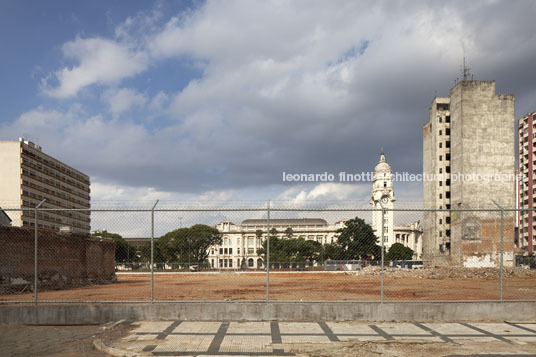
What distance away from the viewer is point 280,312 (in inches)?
482

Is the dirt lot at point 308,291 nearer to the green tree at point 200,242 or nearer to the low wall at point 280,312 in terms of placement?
the green tree at point 200,242

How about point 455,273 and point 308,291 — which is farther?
point 455,273

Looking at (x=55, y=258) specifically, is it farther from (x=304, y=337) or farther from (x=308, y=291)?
(x=304, y=337)

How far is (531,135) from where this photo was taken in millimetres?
104688

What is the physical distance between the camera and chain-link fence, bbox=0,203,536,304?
2088 centimetres

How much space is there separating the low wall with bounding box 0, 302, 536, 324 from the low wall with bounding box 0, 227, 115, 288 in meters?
11.1

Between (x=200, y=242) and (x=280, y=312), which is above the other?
(x=280, y=312)

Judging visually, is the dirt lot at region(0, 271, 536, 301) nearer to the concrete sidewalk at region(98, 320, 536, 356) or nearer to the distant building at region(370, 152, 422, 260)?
the concrete sidewalk at region(98, 320, 536, 356)

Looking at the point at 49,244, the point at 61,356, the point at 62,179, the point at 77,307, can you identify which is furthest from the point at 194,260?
the point at 62,179

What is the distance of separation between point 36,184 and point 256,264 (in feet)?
206

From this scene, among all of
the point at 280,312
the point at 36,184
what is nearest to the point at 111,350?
the point at 280,312

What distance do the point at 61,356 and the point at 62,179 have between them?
103183 millimetres

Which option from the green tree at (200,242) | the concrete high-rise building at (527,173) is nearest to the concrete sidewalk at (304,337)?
the green tree at (200,242)

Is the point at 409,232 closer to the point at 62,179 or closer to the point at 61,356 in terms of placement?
the point at 62,179
